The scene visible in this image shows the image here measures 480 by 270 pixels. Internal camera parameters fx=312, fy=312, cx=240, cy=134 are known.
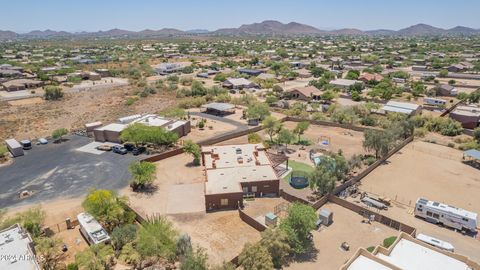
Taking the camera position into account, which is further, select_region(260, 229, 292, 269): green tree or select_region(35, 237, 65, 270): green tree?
select_region(35, 237, 65, 270): green tree

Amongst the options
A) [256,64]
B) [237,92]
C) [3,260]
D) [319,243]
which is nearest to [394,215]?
[319,243]

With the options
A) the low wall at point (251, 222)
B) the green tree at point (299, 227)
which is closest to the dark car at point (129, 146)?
the low wall at point (251, 222)

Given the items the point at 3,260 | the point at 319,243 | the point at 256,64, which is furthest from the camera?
the point at 256,64

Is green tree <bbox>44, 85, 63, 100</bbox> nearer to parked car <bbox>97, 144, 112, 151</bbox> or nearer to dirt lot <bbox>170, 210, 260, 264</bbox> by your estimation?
parked car <bbox>97, 144, 112, 151</bbox>

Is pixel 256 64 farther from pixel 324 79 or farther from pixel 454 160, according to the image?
pixel 454 160

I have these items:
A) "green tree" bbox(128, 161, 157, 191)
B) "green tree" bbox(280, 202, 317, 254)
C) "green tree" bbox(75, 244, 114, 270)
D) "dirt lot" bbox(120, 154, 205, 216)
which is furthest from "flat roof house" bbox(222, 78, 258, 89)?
"green tree" bbox(75, 244, 114, 270)

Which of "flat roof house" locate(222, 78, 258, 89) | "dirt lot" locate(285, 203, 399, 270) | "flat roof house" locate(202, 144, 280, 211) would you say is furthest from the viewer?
"flat roof house" locate(222, 78, 258, 89)
